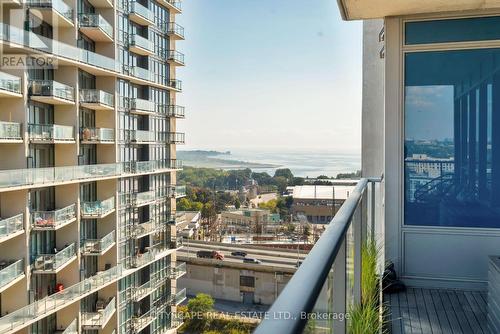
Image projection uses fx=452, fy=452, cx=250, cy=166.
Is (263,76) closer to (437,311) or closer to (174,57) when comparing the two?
(174,57)

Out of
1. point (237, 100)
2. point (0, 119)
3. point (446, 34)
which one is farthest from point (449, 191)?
point (237, 100)

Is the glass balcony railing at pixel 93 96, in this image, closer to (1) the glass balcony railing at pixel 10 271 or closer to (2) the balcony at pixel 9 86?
(2) the balcony at pixel 9 86

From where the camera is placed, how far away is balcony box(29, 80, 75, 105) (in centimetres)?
1157

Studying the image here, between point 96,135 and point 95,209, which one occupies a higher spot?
point 96,135

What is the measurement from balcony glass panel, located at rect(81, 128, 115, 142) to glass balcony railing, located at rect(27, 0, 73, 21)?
3.32m

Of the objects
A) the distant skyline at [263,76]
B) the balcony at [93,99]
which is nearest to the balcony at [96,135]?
the balcony at [93,99]

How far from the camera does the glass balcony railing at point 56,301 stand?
11.4 metres

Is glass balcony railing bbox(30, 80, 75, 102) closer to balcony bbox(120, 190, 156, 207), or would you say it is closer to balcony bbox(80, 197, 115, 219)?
balcony bbox(80, 197, 115, 219)

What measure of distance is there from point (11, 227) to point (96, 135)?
4.10 meters

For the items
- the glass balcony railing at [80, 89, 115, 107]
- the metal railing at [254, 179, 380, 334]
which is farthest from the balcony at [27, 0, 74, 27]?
the metal railing at [254, 179, 380, 334]

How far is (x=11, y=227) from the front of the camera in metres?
11.2

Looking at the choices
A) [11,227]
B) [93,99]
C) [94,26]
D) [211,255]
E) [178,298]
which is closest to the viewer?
[11,227]

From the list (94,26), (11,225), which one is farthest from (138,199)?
(94,26)

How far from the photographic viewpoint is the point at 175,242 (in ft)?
65.0
